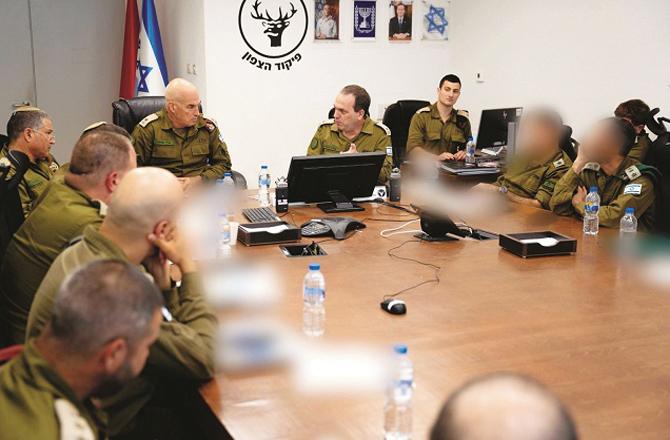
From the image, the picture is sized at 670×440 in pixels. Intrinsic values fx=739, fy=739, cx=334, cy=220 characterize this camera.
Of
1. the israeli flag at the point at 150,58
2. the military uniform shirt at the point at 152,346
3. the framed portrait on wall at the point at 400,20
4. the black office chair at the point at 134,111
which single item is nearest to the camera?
the military uniform shirt at the point at 152,346

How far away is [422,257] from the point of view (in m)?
3.25

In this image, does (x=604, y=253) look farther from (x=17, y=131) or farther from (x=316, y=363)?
(x=17, y=131)

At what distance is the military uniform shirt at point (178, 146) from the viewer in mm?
4984

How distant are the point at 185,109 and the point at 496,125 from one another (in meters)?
2.39

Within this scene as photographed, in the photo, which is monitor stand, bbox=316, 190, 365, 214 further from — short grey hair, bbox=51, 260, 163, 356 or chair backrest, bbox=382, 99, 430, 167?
short grey hair, bbox=51, 260, 163, 356

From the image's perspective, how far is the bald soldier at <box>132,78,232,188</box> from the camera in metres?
4.86

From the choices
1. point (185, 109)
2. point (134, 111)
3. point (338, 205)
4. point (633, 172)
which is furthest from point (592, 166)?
point (134, 111)

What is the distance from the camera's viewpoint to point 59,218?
2646 mm

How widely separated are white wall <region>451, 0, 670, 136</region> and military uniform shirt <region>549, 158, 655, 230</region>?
1.54 metres

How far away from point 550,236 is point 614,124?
921 mm

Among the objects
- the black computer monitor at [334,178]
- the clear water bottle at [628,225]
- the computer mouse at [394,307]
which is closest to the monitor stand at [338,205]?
the black computer monitor at [334,178]

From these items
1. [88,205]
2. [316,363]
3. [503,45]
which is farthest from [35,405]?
[503,45]

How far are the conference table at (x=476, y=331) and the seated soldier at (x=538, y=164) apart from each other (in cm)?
83

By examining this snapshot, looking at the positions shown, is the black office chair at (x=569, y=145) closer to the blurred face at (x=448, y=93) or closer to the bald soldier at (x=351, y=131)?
the blurred face at (x=448, y=93)
